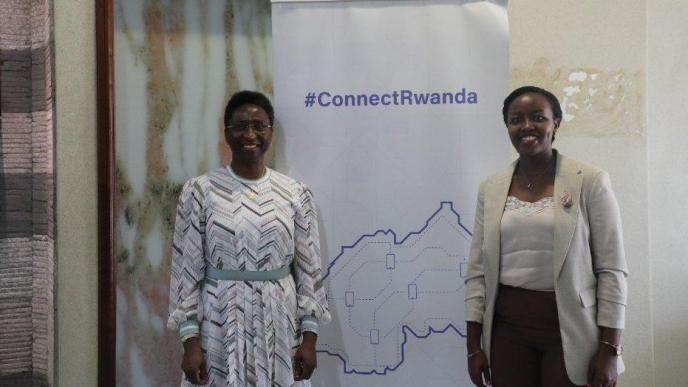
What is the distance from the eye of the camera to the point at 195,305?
1.98m

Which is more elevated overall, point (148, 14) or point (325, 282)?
point (148, 14)

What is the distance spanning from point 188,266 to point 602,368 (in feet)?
4.07

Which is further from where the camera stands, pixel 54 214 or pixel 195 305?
pixel 54 214

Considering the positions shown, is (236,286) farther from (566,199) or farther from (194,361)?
(566,199)

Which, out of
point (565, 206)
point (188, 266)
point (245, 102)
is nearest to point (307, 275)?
point (188, 266)

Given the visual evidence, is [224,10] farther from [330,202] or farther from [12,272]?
[12,272]

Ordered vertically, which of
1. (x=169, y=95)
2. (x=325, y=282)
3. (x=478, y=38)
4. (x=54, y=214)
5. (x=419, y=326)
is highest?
(x=478, y=38)

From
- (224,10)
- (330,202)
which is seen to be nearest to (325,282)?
(330,202)

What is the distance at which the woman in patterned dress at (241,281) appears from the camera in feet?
6.49

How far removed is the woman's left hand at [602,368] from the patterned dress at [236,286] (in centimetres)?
85

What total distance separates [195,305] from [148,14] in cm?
125

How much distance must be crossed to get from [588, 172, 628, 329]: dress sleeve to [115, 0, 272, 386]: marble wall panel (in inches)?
51.9

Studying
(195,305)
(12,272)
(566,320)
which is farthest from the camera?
(12,272)

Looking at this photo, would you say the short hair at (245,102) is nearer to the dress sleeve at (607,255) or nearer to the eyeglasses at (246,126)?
the eyeglasses at (246,126)
